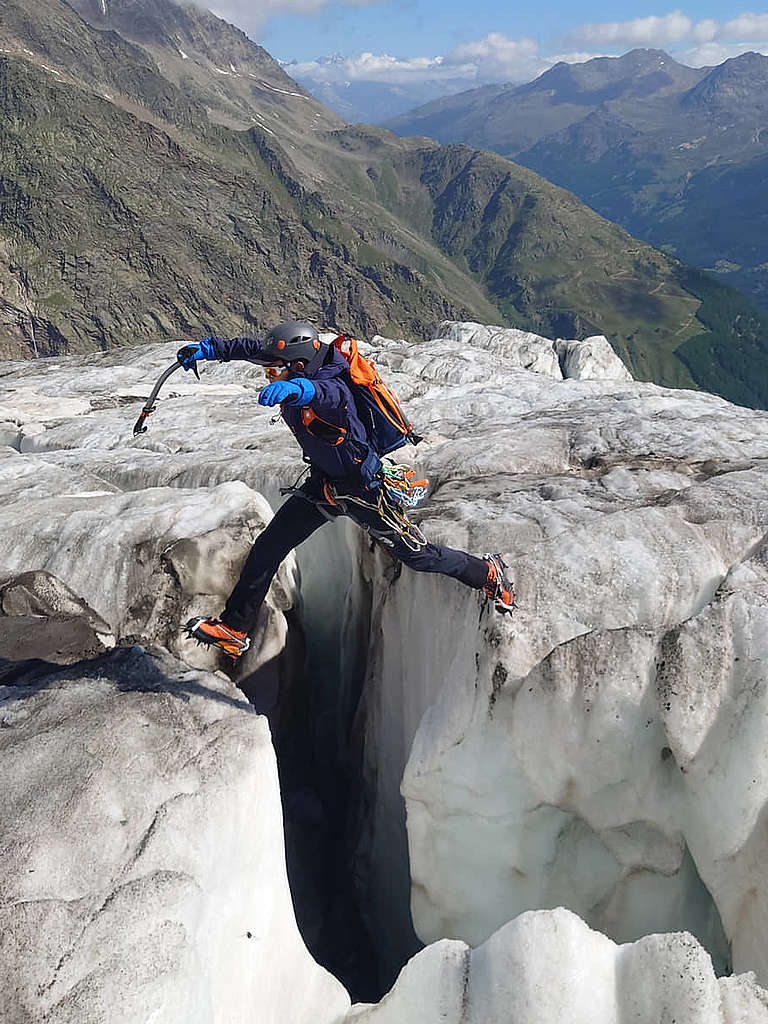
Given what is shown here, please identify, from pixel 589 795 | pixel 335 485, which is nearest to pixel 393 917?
pixel 589 795

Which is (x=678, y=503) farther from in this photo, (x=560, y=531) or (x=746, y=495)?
(x=560, y=531)

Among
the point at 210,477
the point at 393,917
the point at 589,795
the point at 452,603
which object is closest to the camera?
the point at 589,795

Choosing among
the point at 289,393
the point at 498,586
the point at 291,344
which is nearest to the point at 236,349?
the point at 291,344

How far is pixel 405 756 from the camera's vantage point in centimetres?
1101

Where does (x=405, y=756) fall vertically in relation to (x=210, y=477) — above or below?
below

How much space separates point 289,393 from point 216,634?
13.0ft

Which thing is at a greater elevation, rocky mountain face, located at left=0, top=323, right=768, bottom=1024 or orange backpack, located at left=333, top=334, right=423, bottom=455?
orange backpack, located at left=333, top=334, right=423, bottom=455

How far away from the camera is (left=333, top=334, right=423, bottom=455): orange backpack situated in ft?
26.4

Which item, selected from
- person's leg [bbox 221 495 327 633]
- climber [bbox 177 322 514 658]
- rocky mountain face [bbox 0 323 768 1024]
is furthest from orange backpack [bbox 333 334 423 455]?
rocky mountain face [bbox 0 323 768 1024]

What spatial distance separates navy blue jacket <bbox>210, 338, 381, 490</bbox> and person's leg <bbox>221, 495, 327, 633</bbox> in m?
0.86

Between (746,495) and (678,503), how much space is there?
1.07 m

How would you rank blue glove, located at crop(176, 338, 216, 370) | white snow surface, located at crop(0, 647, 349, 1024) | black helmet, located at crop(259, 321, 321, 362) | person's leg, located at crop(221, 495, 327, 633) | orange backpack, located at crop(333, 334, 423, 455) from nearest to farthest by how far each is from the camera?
white snow surface, located at crop(0, 647, 349, 1024) < black helmet, located at crop(259, 321, 321, 362) < blue glove, located at crop(176, 338, 216, 370) < orange backpack, located at crop(333, 334, 423, 455) < person's leg, located at crop(221, 495, 327, 633)

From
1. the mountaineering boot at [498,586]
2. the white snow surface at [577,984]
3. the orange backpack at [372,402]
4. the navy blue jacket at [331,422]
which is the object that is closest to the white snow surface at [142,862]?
the white snow surface at [577,984]

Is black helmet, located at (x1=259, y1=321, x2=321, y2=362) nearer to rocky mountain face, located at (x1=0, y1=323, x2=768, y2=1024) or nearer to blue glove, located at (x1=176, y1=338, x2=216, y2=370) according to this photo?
blue glove, located at (x1=176, y1=338, x2=216, y2=370)
